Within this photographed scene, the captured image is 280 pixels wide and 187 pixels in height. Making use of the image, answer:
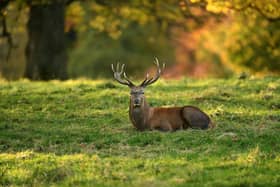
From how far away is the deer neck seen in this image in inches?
539

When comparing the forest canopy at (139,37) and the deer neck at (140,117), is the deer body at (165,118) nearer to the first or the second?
the deer neck at (140,117)

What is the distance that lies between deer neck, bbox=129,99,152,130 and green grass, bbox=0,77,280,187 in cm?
20

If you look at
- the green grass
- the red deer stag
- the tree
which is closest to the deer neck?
the red deer stag

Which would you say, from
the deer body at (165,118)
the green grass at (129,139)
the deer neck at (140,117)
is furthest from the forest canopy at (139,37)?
the deer neck at (140,117)

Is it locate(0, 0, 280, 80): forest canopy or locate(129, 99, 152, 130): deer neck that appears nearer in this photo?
locate(129, 99, 152, 130): deer neck

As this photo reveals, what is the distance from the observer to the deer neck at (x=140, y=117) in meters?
13.7

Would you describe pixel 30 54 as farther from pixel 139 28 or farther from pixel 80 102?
pixel 139 28

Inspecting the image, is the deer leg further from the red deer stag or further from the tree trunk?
the tree trunk

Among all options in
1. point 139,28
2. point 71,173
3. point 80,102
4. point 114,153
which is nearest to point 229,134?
point 114,153

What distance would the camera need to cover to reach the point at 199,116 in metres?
13.4

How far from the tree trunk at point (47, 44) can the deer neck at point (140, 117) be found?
9477 mm

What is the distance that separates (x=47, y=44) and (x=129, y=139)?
11.1 metres

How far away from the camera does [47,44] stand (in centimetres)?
2309

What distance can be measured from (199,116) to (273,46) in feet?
58.7
